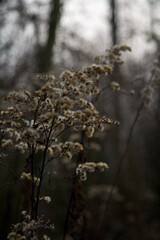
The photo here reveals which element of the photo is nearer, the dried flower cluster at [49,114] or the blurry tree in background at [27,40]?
the dried flower cluster at [49,114]

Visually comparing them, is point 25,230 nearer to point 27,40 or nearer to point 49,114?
point 49,114

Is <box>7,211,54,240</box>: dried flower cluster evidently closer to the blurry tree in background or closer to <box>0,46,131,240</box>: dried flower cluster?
<box>0,46,131,240</box>: dried flower cluster

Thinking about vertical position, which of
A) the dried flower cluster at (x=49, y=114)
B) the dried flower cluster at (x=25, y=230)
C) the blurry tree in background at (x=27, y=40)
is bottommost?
the dried flower cluster at (x=25, y=230)

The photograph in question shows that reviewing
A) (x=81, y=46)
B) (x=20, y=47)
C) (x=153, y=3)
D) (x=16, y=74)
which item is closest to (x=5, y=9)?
(x=20, y=47)

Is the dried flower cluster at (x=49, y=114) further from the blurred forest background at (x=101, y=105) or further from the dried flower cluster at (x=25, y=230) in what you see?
the blurred forest background at (x=101, y=105)

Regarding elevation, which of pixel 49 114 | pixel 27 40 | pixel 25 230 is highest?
pixel 27 40

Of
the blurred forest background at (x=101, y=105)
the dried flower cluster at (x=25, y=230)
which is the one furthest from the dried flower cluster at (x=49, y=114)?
the blurred forest background at (x=101, y=105)

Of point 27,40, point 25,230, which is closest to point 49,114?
point 25,230

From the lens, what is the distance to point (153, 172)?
8.55 metres

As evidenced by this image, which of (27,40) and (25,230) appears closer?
(25,230)

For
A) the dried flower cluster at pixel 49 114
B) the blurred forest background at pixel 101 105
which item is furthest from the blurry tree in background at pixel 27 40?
the dried flower cluster at pixel 49 114

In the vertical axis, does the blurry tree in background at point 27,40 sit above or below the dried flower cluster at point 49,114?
above

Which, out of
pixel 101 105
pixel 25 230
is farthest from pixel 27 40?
pixel 25 230

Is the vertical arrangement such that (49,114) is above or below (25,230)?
above
